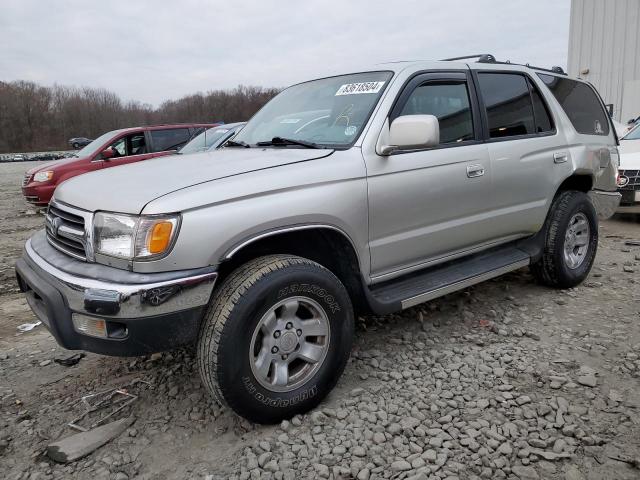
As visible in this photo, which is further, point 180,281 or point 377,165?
point 377,165

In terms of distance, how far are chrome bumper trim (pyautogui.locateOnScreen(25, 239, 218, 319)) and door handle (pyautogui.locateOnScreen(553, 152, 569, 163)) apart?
118 inches

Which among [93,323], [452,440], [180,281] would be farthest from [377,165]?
[93,323]

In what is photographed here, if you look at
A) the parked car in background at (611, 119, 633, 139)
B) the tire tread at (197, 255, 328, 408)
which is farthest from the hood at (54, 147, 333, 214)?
the parked car in background at (611, 119, 633, 139)

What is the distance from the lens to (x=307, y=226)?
2.45 metres

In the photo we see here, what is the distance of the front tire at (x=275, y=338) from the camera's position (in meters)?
2.20

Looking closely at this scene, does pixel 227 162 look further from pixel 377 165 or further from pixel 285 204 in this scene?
pixel 377 165

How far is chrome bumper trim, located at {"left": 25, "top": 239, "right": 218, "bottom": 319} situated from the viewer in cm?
204

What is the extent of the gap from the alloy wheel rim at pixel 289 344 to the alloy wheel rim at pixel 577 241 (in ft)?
8.76

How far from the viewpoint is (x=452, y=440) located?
2.30 meters

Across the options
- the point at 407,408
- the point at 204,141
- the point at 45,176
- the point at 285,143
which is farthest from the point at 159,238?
the point at 45,176

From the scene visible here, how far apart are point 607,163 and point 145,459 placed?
438 cm

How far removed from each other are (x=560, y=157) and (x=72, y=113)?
254 ft

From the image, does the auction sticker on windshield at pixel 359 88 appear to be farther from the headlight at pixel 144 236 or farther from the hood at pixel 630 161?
the hood at pixel 630 161

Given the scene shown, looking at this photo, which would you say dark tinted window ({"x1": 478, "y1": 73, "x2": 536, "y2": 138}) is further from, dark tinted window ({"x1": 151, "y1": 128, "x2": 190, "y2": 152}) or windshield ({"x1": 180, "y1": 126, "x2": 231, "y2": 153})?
dark tinted window ({"x1": 151, "y1": 128, "x2": 190, "y2": 152})
